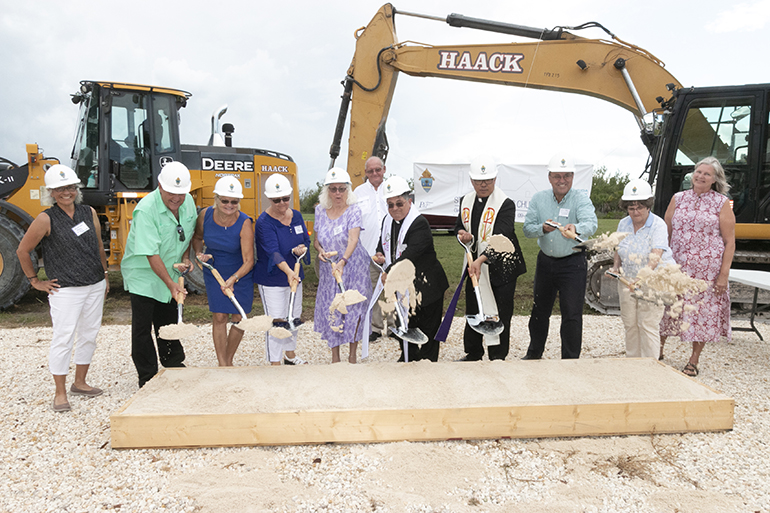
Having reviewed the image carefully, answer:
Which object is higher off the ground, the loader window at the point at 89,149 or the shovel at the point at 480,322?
the loader window at the point at 89,149

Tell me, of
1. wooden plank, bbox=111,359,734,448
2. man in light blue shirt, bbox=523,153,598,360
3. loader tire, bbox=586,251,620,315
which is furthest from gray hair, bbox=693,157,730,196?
loader tire, bbox=586,251,620,315

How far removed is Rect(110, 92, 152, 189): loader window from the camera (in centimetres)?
686

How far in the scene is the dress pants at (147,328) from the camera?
12.1ft

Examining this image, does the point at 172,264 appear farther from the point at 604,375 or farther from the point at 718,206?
the point at 718,206

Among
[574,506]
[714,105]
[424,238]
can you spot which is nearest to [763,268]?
[714,105]

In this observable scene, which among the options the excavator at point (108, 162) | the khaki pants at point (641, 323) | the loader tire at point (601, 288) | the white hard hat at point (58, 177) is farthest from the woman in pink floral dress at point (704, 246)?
the excavator at point (108, 162)

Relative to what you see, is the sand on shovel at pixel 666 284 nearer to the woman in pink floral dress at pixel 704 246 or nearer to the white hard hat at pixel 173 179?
the woman in pink floral dress at pixel 704 246

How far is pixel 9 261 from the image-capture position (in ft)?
21.7

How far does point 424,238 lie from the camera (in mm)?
3867

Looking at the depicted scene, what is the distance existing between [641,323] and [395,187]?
235 centimetres

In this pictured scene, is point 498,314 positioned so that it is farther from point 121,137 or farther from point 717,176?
point 121,137

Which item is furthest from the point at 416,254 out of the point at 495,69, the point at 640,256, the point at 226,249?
the point at 495,69

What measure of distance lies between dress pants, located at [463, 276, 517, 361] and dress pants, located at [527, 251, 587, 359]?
28 centimetres

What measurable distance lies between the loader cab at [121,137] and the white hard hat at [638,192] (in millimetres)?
6051
